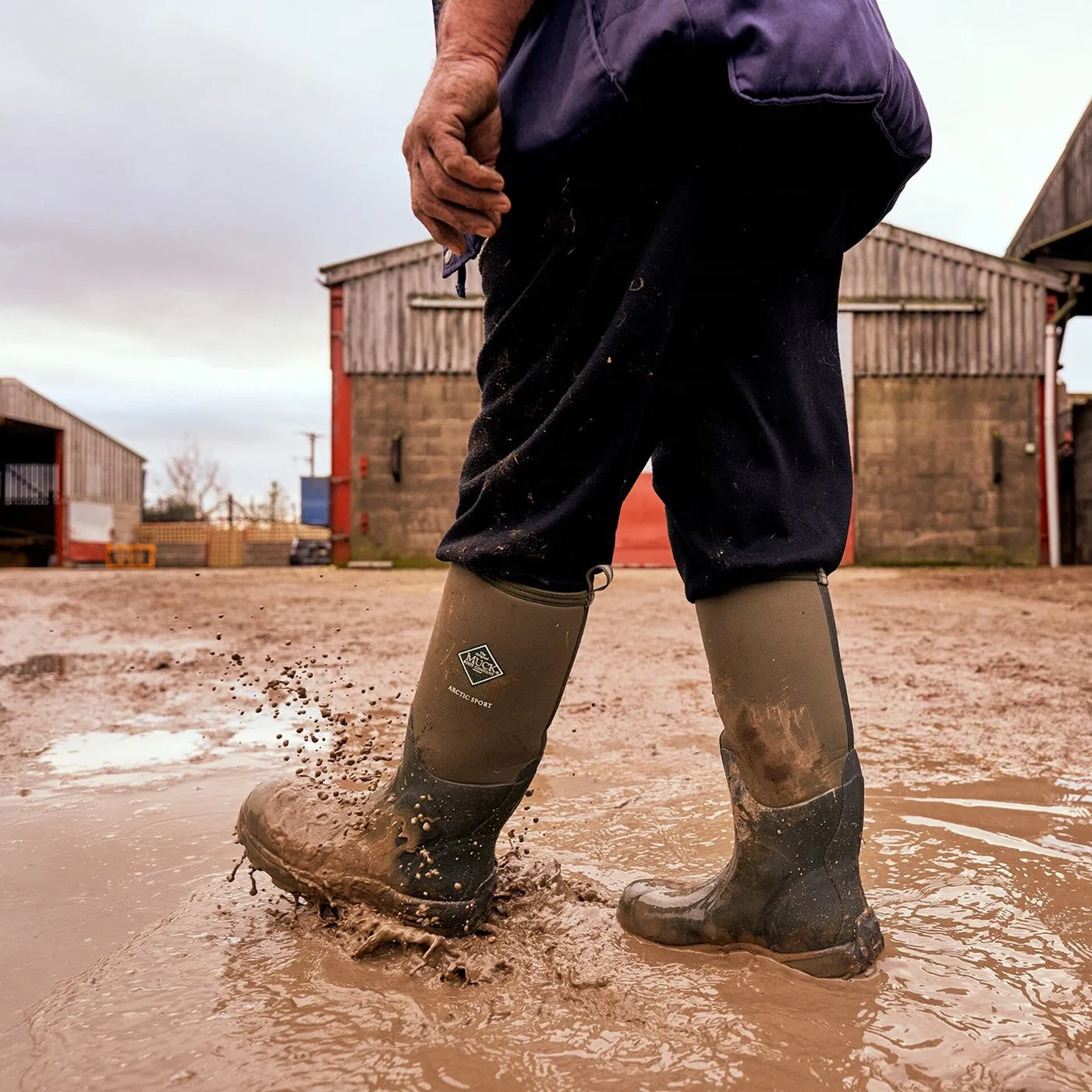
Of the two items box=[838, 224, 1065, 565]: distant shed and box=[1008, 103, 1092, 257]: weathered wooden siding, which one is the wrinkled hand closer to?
box=[838, 224, 1065, 565]: distant shed

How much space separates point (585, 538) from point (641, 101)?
46 centimetres

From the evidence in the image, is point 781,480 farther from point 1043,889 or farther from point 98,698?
point 98,698

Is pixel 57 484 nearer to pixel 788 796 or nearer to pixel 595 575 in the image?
pixel 595 575

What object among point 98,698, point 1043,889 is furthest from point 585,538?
point 98,698

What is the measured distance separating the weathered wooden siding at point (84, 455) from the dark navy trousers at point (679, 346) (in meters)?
20.8

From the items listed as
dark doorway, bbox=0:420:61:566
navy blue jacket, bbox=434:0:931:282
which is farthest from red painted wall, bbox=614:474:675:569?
dark doorway, bbox=0:420:61:566

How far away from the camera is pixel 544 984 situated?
36.8 inches

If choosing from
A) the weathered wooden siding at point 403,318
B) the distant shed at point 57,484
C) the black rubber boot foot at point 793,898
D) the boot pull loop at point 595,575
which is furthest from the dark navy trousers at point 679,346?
the distant shed at point 57,484

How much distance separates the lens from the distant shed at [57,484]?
19797 millimetres

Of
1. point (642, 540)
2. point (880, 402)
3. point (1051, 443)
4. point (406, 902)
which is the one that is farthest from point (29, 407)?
point (406, 902)

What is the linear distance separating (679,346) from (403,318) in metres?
11.6

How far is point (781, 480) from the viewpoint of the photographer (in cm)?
104

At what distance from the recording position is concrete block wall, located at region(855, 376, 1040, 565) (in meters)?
11.6

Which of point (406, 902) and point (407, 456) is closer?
point (406, 902)
